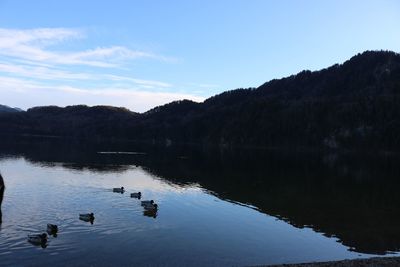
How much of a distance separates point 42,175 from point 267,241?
5654cm

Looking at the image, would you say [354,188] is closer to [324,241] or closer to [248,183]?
[248,183]

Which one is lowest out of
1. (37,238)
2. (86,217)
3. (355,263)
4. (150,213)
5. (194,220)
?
(194,220)

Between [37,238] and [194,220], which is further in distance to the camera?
[194,220]

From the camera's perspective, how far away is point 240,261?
121 feet

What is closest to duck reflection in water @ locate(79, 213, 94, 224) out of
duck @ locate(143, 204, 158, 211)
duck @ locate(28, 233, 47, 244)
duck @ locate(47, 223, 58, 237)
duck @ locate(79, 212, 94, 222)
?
duck @ locate(79, 212, 94, 222)

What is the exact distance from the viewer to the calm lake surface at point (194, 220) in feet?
123

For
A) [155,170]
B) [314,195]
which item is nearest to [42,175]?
[155,170]

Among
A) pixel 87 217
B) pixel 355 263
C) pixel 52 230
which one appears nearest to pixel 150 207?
pixel 87 217

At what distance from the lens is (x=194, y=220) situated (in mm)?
52719

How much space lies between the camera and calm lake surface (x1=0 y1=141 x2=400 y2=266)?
3750 cm

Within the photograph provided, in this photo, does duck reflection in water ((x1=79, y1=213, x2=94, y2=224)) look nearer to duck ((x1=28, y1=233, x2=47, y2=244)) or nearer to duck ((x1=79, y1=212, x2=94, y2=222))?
duck ((x1=79, y1=212, x2=94, y2=222))

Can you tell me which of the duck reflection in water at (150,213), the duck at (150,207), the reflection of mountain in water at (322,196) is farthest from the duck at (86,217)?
the reflection of mountain in water at (322,196)

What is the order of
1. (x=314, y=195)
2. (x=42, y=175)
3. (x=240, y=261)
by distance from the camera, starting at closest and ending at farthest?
1. (x=240, y=261)
2. (x=314, y=195)
3. (x=42, y=175)

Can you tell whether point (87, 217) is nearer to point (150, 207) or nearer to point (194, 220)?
point (150, 207)
